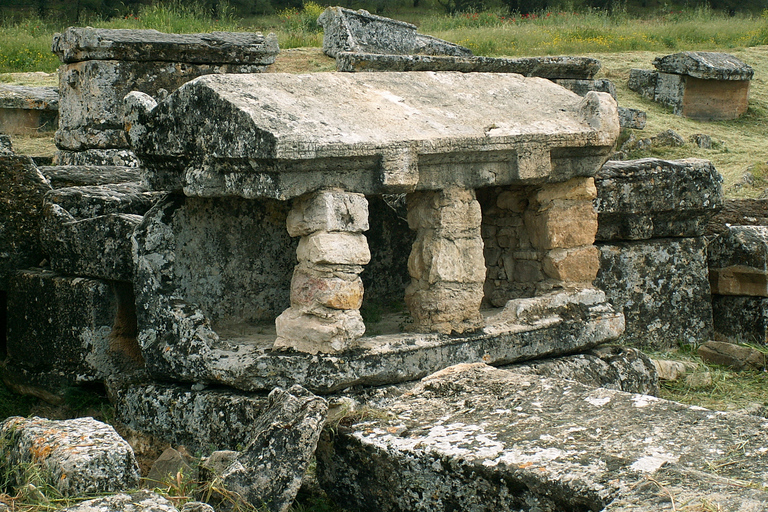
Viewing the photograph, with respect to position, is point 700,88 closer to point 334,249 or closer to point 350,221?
point 350,221

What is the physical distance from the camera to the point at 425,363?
4254 mm

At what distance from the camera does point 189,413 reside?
425cm

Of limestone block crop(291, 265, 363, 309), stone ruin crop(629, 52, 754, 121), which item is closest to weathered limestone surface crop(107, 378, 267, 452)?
limestone block crop(291, 265, 363, 309)

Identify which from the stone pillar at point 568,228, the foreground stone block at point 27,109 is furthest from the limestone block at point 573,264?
the foreground stone block at point 27,109

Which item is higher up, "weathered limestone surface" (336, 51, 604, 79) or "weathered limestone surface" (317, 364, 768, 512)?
"weathered limestone surface" (336, 51, 604, 79)

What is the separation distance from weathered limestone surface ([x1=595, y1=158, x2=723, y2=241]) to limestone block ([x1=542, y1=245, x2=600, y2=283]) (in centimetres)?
100

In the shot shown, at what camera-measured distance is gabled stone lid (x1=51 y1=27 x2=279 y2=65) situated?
25.8 ft

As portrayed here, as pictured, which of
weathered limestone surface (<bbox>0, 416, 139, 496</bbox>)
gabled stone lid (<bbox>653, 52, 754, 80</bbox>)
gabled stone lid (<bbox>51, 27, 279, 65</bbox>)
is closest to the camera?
weathered limestone surface (<bbox>0, 416, 139, 496</bbox>)

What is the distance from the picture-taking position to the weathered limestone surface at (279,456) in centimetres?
325

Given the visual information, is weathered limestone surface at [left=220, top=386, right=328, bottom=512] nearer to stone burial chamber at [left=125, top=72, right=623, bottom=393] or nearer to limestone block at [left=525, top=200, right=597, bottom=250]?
stone burial chamber at [left=125, top=72, right=623, bottom=393]

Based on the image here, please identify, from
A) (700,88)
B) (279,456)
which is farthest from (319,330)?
(700,88)

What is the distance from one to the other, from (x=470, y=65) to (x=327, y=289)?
180 inches

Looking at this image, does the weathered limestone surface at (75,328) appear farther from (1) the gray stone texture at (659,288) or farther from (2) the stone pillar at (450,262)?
(1) the gray stone texture at (659,288)

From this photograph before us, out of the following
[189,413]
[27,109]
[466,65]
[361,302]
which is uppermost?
[466,65]
